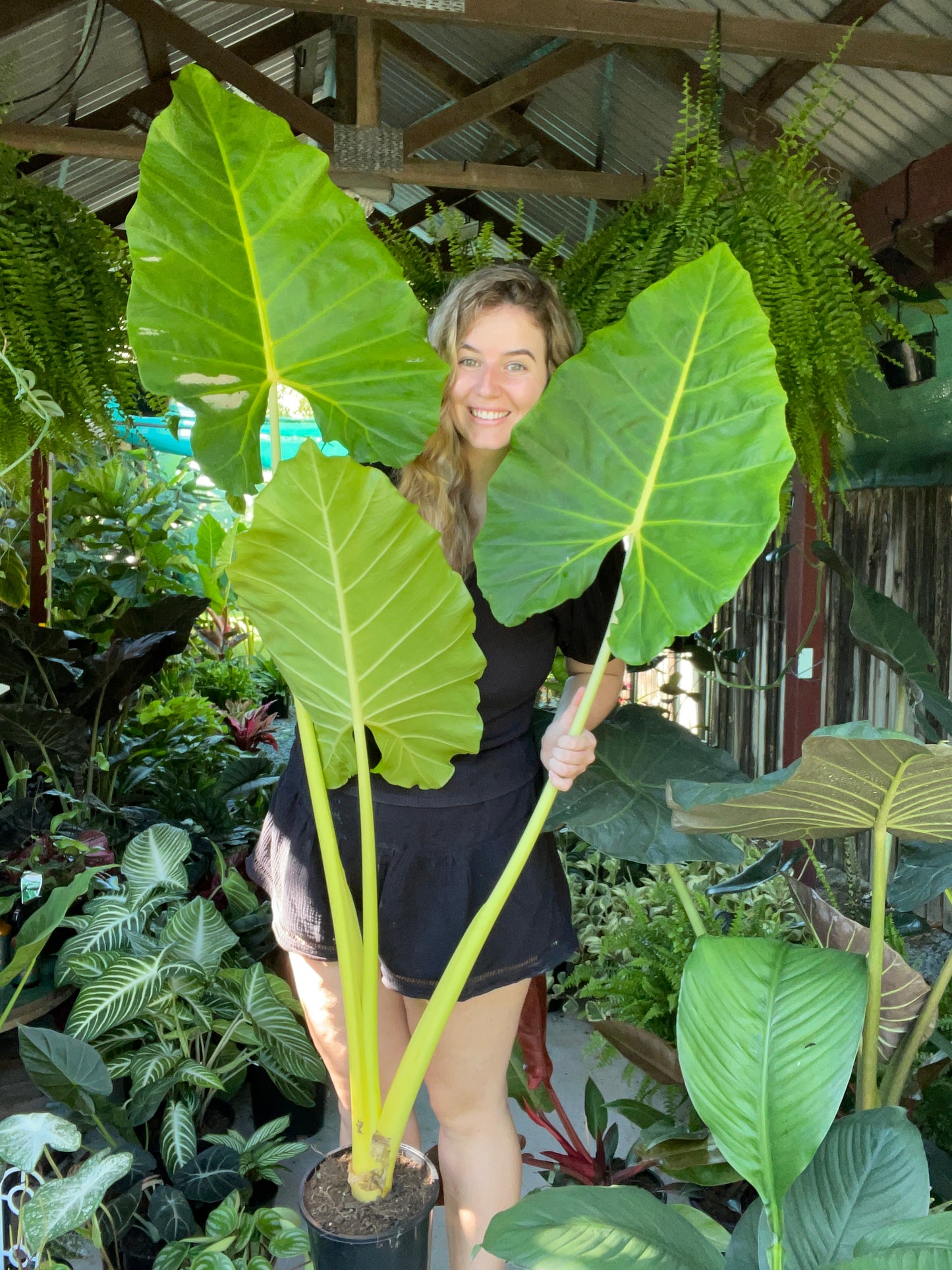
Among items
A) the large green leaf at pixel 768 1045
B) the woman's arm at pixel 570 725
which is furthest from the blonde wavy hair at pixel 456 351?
the large green leaf at pixel 768 1045

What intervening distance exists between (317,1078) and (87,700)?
1.30 meters

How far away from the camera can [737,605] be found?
158 inches

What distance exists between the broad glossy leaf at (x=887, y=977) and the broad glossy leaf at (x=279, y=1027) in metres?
0.89

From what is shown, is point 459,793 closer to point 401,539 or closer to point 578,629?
point 578,629

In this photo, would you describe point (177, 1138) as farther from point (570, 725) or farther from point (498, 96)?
point (498, 96)

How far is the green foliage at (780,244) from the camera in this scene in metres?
1.51

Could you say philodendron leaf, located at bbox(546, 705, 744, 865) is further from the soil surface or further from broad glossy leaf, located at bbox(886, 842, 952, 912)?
the soil surface

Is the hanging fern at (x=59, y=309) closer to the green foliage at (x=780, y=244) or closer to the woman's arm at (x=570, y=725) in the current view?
the green foliage at (x=780, y=244)

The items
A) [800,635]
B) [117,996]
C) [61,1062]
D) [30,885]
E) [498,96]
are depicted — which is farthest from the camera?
[800,635]

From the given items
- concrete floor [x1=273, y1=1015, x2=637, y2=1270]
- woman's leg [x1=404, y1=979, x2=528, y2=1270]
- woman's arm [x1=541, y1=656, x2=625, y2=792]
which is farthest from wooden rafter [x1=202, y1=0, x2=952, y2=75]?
concrete floor [x1=273, y1=1015, x2=637, y2=1270]

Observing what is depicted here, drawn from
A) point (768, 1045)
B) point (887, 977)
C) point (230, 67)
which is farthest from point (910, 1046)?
point (230, 67)

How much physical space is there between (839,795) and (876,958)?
0.76 ft

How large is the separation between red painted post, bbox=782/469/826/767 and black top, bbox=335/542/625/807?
1930 millimetres

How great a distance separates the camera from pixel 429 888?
50.6 inches
